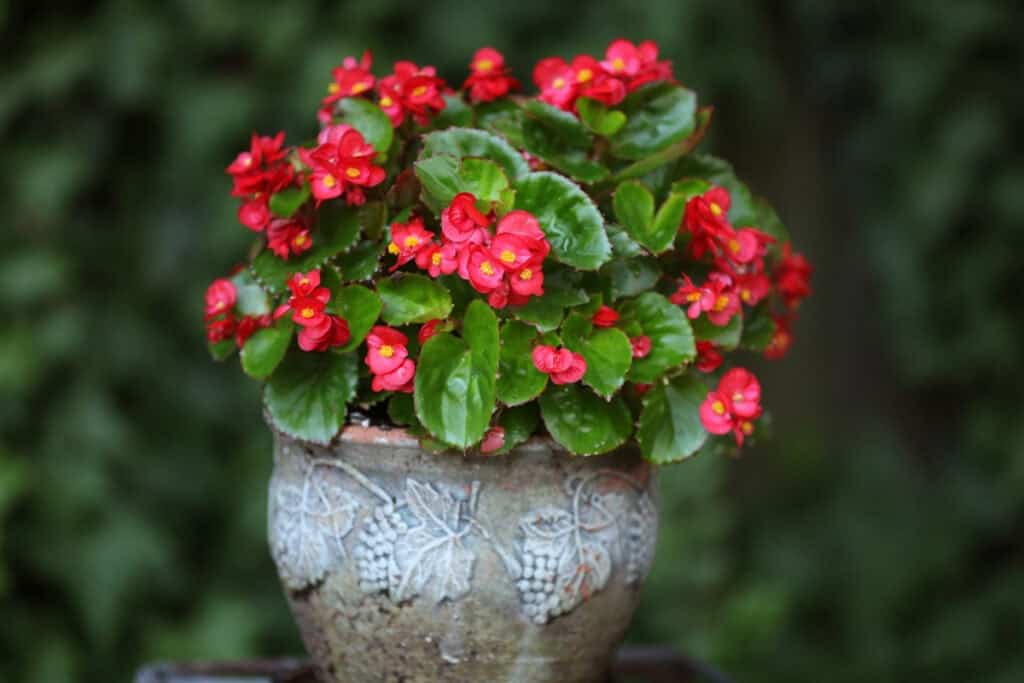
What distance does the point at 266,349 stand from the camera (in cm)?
85

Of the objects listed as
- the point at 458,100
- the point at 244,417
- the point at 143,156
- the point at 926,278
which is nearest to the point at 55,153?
the point at 143,156

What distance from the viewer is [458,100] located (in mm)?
973

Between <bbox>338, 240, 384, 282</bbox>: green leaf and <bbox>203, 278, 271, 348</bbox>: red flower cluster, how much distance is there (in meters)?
0.07

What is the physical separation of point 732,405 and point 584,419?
4.3 inches

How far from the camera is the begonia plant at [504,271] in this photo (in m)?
0.80

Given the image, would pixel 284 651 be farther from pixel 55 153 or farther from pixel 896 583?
pixel 896 583

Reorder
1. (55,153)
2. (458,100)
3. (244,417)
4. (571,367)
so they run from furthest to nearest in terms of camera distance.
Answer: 1. (244,417)
2. (55,153)
3. (458,100)
4. (571,367)

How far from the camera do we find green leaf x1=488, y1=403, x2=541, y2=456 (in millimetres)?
818

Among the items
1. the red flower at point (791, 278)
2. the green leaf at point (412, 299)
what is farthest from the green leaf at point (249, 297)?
the red flower at point (791, 278)

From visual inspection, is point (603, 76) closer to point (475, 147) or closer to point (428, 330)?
point (475, 147)

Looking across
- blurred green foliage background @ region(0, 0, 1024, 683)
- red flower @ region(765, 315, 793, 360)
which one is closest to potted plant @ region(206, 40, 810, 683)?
red flower @ region(765, 315, 793, 360)

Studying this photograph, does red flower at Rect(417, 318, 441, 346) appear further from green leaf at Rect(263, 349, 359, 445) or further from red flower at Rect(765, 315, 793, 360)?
red flower at Rect(765, 315, 793, 360)

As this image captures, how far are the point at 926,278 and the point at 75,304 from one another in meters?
1.47

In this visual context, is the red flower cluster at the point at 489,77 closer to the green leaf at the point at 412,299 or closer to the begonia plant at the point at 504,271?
the begonia plant at the point at 504,271
